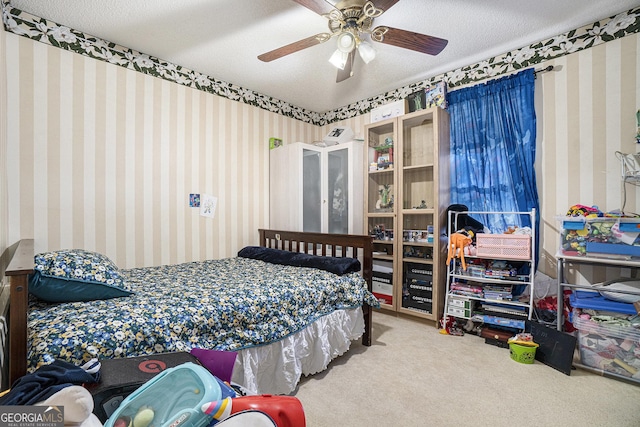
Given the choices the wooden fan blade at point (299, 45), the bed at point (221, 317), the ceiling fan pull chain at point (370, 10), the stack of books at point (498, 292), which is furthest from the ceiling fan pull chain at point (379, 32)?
the stack of books at point (498, 292)

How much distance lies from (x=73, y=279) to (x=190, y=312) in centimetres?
60

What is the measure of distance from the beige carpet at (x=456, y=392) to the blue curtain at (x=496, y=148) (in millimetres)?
1232

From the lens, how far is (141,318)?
1366 millimetres

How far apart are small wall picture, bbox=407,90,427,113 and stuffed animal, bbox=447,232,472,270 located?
1.41 metres

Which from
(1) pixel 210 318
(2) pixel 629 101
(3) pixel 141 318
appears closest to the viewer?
(3) pixel 141 318

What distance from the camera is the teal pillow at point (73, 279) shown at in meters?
1.46

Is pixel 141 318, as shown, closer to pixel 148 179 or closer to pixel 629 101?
pixel 148 179

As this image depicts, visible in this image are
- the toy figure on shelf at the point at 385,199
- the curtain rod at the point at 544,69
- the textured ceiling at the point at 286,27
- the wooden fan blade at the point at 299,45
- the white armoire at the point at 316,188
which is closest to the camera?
the wooden fan blade at the point at 299,45

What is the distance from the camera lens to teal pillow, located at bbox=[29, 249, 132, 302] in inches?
57.4

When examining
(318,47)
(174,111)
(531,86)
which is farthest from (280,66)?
(531,86)

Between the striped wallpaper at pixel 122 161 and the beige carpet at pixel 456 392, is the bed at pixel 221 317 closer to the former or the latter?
the beige carpet at pixel 456 392

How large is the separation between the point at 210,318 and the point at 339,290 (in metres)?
0.99

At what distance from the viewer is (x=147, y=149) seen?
2.75 metres

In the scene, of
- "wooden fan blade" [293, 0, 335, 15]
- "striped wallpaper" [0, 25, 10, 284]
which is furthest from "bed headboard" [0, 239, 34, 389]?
"wooden fan blade" [293, 0, 335, 15]
